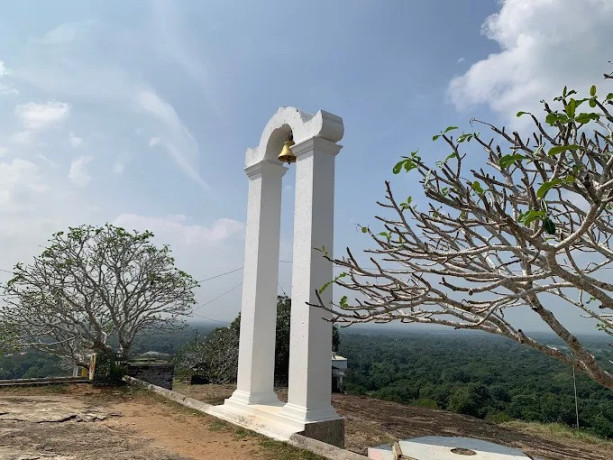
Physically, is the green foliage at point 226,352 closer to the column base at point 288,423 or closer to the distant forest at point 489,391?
the distant forest at point 489,391

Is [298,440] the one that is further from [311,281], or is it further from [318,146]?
[318,146]

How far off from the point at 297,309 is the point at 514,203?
3.14 meters

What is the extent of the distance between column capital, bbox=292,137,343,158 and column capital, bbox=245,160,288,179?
1.12 m

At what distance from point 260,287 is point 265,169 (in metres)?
1.88

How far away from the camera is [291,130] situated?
22.0 ft

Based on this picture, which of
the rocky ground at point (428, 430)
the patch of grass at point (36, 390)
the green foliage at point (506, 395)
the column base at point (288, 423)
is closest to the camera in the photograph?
the column base at point (288, 423)

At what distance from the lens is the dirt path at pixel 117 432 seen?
15.2 ft

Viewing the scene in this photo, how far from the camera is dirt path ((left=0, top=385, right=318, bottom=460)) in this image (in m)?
4.63

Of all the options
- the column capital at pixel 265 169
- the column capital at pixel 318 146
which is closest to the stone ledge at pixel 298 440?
the column capital at pixel 318 146

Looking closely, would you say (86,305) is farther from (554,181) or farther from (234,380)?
(554,181)

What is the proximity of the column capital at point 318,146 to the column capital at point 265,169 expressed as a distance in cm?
112

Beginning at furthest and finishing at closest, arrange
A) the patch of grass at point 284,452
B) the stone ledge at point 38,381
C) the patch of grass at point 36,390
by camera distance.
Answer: the stone ledge at point 38,381
the patch of grass at point 36,390
the patch of grass at point 284,452

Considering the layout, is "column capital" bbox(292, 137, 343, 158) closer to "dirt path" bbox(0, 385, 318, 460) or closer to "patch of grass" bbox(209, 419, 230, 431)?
"dirt path" bbox(0, 385, 318, 460)

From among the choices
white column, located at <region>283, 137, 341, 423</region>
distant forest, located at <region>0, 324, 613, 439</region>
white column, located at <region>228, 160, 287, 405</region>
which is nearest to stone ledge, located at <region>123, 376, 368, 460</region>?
white column, located at <region>283, 137, 341, 423</region>
